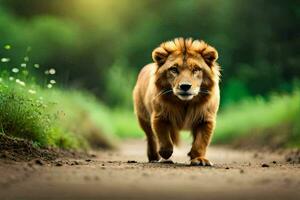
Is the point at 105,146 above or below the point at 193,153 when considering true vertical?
above

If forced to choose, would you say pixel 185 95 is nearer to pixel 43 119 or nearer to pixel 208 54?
pixel 208 54

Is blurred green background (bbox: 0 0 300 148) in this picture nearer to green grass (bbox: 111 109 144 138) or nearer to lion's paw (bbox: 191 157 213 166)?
green grass (bbox: 111 109 144 138)

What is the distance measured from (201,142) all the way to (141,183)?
291 cm

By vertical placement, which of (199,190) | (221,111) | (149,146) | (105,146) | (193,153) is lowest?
(199,190)

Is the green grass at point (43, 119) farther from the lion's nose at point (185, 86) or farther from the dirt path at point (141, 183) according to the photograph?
the lion's nose at point (185, 86)

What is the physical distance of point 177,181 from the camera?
7.09m

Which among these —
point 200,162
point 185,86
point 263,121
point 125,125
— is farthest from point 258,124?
point 185,86

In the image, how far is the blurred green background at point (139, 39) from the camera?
26.6 metres

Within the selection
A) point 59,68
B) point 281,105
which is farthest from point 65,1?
point 281,105

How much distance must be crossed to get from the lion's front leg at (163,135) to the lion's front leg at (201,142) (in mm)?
275

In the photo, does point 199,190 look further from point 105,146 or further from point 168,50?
point 105,146

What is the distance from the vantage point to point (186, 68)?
962 cm

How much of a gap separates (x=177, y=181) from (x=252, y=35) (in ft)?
74.7

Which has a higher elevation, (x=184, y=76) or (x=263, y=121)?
(x=263, y=121)
